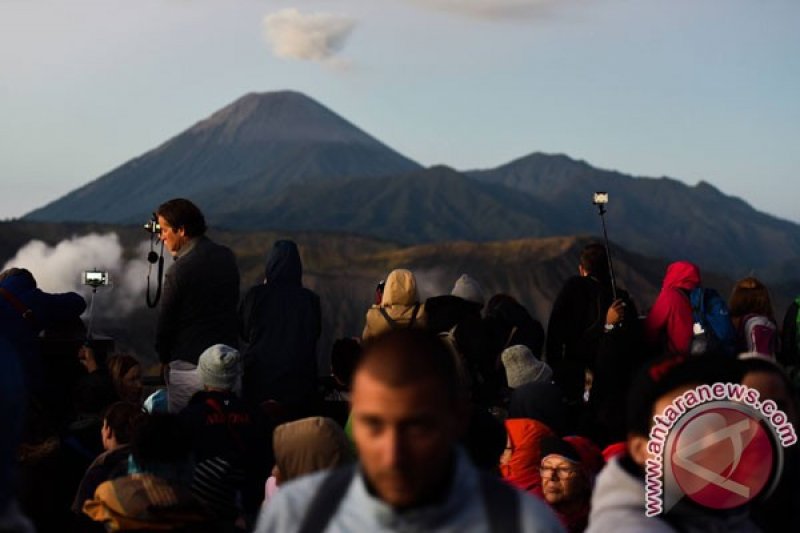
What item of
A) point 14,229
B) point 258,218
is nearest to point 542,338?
point 14,229

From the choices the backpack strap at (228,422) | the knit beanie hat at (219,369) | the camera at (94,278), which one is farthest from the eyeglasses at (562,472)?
the camera at (94,278)

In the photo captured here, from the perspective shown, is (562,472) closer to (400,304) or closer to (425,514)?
(400,304)

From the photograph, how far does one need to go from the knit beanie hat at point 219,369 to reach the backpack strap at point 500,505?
3486mm

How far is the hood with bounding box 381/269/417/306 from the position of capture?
639 centimetres

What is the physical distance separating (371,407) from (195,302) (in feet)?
14.5

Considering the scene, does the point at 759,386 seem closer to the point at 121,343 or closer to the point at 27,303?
the point at 27,303

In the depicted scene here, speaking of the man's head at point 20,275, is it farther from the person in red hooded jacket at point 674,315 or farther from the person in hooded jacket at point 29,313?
the person in red hooded jacket at point 674,315

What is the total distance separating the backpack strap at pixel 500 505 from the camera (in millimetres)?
2145

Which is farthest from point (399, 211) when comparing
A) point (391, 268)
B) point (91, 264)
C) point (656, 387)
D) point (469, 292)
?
point (656, 387)

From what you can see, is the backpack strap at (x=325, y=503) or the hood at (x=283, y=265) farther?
the hood at (x=283, y=265)

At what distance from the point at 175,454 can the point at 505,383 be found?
9.83 ft

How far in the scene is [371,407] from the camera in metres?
2.15

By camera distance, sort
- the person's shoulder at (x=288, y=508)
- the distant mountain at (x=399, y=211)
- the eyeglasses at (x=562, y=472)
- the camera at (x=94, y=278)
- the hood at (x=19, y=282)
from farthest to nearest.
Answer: the distant mountain at (x=399, y=211) < the camera at (x=94, y=278) < the hood at (x=19, y=282) < the eyeglasses at (x=562, y=472) < the person's shoulder at (x=288, y=508)

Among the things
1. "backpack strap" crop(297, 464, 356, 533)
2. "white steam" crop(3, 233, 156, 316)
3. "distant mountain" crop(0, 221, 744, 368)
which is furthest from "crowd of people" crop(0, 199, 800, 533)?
"white steam" crop(3, 233, 156, 316)
